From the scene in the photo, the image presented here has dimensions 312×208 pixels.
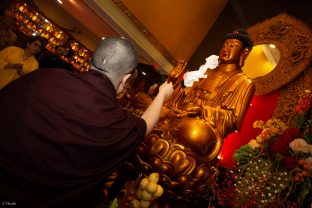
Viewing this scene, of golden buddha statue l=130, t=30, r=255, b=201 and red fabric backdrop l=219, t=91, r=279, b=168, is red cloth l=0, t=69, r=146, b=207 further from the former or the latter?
red fabric backdrop l=219, t=91, r=279, b=168

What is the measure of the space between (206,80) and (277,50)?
4.67 feet

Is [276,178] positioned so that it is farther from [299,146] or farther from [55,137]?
[55,137]

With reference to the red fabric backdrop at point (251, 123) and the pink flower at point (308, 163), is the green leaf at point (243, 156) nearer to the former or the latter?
the pink flower at point (308, 163)

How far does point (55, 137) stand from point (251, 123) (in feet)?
12.8

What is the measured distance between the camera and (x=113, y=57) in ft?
4.71

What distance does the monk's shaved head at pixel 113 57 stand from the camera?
1.44 metres

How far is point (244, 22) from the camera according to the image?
5703 millimetres

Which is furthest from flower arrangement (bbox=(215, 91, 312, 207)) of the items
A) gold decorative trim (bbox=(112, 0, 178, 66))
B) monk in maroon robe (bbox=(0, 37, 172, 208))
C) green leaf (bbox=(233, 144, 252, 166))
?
gold decorative trim (bbox=(112, 0, 178, 66))

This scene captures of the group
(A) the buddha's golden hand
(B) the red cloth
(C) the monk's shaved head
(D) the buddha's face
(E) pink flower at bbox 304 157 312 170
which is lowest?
(B) the red cloth

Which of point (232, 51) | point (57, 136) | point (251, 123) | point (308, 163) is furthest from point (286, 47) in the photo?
point (57, 136)

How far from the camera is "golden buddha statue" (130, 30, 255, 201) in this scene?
2477mm

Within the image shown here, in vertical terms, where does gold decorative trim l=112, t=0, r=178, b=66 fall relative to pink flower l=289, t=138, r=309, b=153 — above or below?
above

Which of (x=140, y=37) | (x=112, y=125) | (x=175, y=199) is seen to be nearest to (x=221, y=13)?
(x=140, y=37)

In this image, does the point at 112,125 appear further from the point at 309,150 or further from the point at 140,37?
the point at 140,37
